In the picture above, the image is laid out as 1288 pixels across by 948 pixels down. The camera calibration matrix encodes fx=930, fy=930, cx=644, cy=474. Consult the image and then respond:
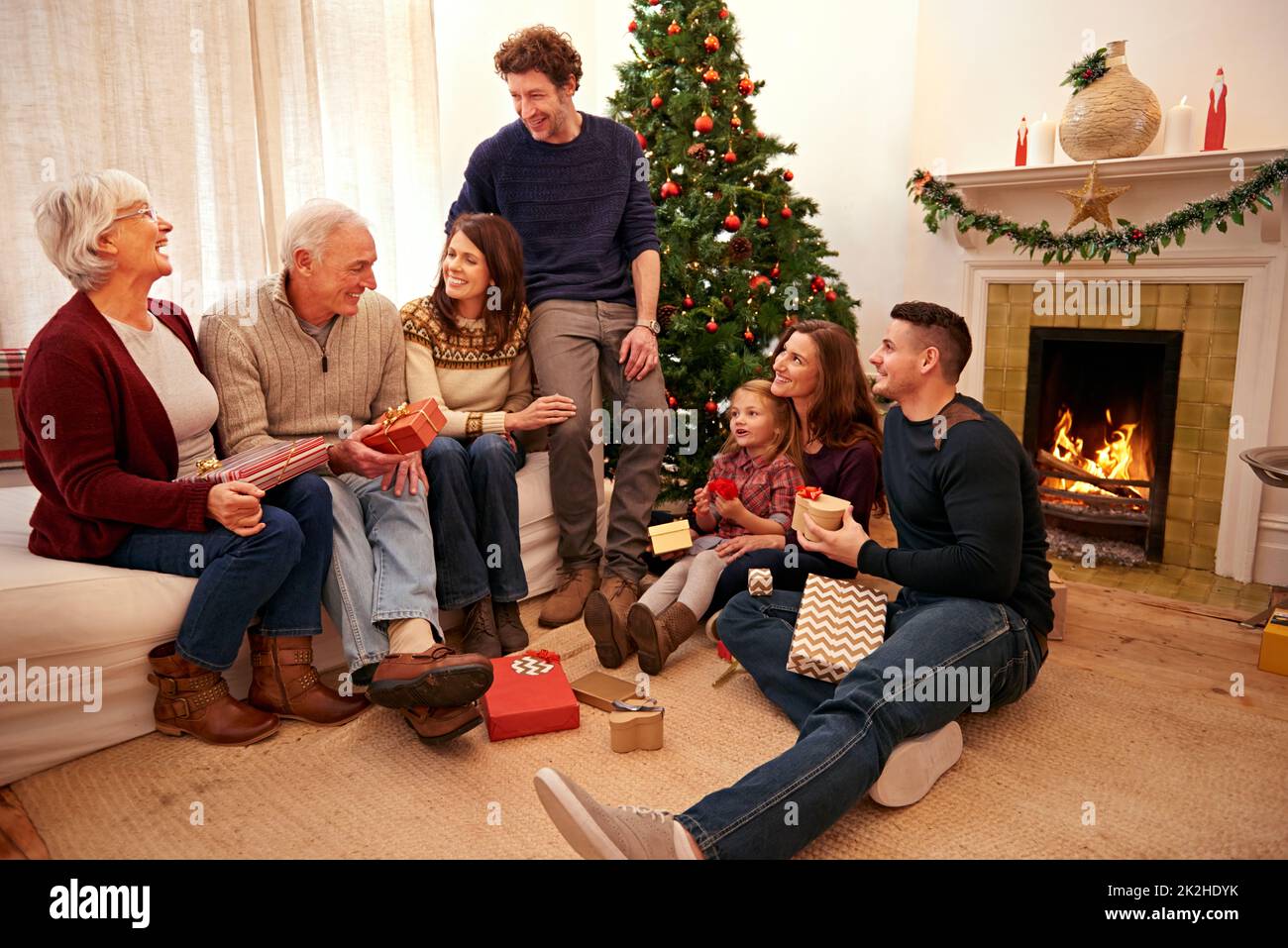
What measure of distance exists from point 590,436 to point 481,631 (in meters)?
0.76

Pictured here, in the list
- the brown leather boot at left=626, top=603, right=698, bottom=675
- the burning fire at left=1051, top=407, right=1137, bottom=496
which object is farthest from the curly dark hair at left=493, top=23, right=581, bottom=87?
the burning fire at left=1051, top=407, right=1137, bottom=496

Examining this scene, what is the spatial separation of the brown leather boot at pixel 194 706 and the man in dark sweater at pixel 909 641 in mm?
989

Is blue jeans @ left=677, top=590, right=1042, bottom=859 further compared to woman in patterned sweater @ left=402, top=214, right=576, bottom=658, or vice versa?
woman in patterned sweater @ left=402, top=214, right=576, bottom=658

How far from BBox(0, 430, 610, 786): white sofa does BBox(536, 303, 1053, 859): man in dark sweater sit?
1108 mm

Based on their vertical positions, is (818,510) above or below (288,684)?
above

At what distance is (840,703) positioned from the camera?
1.77 metres

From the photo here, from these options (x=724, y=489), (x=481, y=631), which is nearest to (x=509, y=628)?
(x=481, y=631)

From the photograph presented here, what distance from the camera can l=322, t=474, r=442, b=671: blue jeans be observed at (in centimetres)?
221

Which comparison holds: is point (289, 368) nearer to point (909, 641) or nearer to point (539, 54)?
point (539, 54)

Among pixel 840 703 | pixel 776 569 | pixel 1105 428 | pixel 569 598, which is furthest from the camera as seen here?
pixel 1105 428

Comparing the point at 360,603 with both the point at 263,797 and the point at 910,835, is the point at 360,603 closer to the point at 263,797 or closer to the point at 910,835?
the point at 263,797

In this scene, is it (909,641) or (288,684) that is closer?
(909,641)

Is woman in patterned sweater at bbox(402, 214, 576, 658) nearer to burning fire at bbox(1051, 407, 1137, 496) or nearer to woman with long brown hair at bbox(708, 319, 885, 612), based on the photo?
woman with long brown hair at bbox(708, 319, 885, 612)

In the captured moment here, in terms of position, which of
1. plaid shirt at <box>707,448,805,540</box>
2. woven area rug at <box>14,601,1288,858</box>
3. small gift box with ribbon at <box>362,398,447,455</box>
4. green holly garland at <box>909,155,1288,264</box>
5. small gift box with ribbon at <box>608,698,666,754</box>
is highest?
green holly garland at <box>909,155,1288,264</box>
